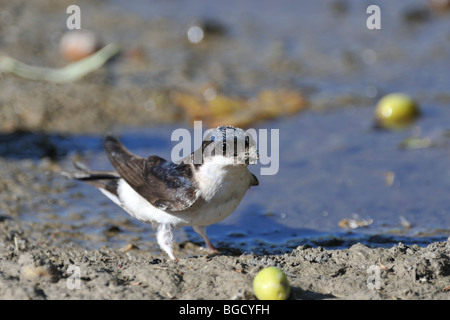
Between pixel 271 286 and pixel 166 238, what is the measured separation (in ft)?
4.69

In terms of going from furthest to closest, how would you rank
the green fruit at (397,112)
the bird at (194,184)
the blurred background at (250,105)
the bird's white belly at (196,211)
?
the green fruit at (397,112)
the blurred background at (250,105)
the bird's white belly at (196,211)
the bird at (194,184)

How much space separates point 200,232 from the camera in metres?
5.38

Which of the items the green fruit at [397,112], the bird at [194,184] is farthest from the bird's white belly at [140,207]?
the green fruit at [397,112]

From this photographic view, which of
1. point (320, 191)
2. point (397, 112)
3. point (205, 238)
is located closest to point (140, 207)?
point (205, 238)

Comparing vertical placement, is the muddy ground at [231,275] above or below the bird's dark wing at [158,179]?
below

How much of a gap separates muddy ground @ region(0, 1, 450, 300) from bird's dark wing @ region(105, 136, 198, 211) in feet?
1.33

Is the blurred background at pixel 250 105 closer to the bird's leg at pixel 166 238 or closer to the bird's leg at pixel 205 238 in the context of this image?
the bird's leg at pixel 205 238

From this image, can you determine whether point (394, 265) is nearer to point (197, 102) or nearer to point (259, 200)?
point (259, 200)

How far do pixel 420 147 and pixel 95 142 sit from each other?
338 centimetres

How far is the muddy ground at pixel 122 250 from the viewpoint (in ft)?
13.3

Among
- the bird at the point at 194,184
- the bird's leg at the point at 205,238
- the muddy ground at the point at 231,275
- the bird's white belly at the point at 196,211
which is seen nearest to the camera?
the muddy ground at the point at 231,275

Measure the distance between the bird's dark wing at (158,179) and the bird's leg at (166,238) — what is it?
0.19 metres

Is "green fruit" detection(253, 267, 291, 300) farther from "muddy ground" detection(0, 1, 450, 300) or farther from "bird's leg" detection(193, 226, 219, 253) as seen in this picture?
"bird's leg" detection(193, 226, 219, 253)

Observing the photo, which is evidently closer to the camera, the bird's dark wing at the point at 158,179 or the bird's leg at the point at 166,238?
the bird's dark wing at the point at 158,179
